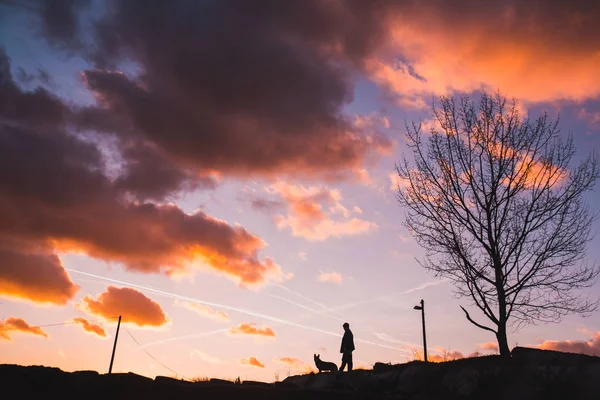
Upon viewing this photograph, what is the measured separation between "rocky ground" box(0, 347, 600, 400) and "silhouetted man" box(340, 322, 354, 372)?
0.64 meters

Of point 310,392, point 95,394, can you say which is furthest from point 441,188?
point 95,394

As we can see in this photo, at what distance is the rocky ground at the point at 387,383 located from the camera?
321 inches

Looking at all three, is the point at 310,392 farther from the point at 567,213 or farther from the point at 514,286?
the point at 567,213

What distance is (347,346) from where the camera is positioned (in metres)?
17.3

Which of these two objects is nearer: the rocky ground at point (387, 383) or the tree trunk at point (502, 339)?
the rocky ground at point (387, 383)

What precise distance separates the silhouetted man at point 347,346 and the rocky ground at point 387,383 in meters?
0.64

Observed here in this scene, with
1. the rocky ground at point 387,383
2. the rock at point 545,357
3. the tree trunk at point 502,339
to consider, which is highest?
the tree trunk at point 502,339

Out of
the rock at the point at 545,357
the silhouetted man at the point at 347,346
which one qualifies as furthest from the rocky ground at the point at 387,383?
the silhouetted man at the point at 347,346

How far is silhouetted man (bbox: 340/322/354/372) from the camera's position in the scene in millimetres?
17297

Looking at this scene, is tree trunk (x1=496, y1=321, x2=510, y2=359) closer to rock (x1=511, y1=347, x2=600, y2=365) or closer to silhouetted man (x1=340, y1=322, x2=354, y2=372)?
rock (x1=511, y1=347, x2=600, y2=365)

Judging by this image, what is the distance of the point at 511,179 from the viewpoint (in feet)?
64.4

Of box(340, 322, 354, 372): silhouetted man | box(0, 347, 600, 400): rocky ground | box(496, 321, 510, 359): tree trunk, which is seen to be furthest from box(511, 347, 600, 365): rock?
box(340, 322, 354, 372): silhouetted man

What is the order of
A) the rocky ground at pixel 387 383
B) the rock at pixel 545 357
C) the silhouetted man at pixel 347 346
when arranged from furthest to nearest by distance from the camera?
1. the silhouetted man at pixel 347 346
2. the rock at pixel 545 357
3. the rocky ground at pixel 387 383

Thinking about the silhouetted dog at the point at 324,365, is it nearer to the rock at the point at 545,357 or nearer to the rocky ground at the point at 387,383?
the rocky ground at the point at 387,383
